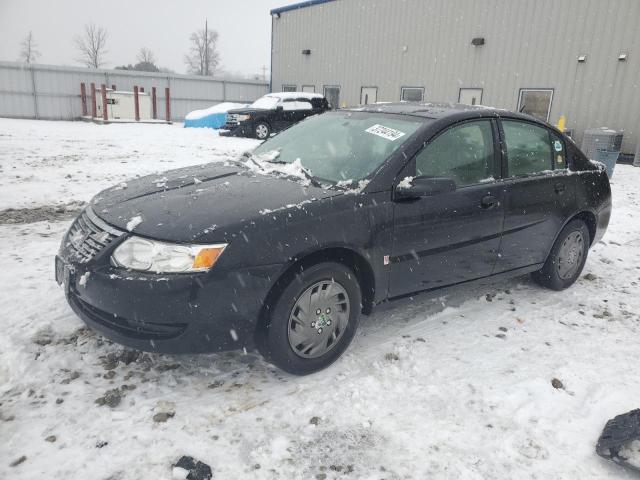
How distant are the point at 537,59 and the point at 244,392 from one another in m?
16.3

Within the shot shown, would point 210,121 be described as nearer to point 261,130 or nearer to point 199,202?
point 261,130

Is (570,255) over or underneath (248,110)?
underneath

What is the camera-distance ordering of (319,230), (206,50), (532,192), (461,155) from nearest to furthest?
1. (319,230)
2. (461,155)
3. (532,192)
4. (206,50)

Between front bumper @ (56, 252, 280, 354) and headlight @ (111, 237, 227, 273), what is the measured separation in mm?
43

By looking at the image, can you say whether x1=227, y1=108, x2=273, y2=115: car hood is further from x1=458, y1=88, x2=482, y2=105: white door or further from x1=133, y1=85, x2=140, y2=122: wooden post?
x1=133, y1=85, x2=140, y2=122: wooden post

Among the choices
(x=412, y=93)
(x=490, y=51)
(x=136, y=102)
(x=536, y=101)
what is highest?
(x=490, y=51)

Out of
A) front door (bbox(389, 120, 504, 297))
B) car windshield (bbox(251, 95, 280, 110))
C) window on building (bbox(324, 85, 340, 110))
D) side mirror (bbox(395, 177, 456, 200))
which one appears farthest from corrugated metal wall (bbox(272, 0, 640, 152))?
side mirror (bbox(395, 177, 456, 200))

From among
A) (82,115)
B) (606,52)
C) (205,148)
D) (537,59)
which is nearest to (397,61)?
(537,59)

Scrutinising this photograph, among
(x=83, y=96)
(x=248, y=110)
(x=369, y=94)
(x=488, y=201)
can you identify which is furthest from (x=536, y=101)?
(x=83, y=96)

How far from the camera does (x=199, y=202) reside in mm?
2887

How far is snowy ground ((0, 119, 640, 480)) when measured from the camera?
2.28m

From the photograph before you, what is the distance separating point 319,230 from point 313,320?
0.54 meters

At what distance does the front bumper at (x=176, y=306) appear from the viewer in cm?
248

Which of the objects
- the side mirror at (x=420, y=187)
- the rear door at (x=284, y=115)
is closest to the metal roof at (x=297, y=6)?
the rear door at (x=284, y=115)
